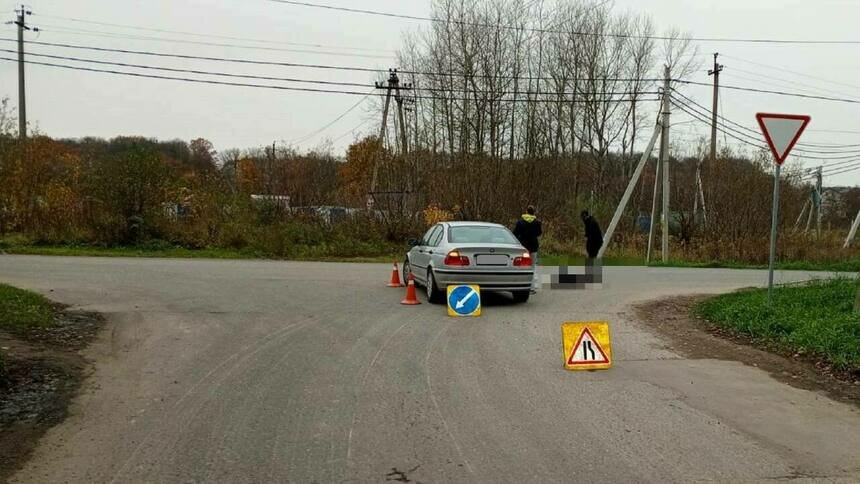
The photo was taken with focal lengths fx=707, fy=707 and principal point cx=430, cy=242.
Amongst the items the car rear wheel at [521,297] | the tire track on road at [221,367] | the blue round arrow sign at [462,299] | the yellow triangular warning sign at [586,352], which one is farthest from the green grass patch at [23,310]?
the car rear wheel at [521,297]

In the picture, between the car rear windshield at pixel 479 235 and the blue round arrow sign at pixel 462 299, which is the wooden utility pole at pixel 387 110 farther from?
the blue round arrow sign at pixel 462 299

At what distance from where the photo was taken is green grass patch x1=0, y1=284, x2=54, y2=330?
896 centimetres

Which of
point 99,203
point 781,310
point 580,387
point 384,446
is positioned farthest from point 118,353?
point 99,203

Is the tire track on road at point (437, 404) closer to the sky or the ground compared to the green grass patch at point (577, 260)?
closer to the ground

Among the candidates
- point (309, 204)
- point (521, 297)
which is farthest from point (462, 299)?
point (309, 204)

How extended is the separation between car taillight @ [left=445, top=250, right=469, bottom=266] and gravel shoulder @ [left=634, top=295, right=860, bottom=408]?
117 inches

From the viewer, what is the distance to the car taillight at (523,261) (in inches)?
474

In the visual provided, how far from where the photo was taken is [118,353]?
313 inches

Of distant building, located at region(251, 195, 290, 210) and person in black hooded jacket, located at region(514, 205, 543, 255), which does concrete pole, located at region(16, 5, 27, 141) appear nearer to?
distant building, located at region(251, 195, 290, 210)

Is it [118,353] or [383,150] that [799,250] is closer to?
[383,150]

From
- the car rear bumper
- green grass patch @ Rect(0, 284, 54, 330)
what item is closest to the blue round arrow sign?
the car rear bumper

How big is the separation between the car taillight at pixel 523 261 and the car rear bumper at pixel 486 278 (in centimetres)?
12

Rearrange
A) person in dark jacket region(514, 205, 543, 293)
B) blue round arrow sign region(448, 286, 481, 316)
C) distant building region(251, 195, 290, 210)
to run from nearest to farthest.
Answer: blue round arrow sign region(448, 286, 481, 316), person in dark jacket region(514, 205, 543, 293), distant building region(251, 195, 290, 210)

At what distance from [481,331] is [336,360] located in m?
2.68
